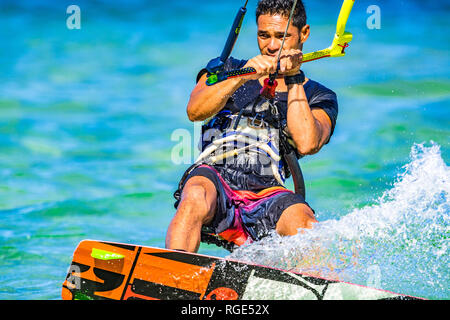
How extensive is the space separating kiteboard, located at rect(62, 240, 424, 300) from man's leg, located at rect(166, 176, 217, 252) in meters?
0.12

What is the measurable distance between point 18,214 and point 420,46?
A: 763 centimetres

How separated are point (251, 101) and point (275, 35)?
0.38m

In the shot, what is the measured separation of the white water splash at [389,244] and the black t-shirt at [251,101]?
0.37 m

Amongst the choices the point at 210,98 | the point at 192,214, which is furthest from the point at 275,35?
the point at 192,214

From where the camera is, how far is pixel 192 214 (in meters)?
3.00

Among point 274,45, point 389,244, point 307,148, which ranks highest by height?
point 274,45

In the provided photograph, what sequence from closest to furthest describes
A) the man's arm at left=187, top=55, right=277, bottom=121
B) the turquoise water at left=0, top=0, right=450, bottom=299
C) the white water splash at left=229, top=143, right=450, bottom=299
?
the white water splash at left=229, top=143, right=450, bottom=299
the man's arm at left=187, top=55, right=277, bottom=121
the turquoise water at left=0, top=0, right=450, bottom=299

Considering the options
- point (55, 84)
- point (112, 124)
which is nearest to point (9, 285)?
point (112, 124)

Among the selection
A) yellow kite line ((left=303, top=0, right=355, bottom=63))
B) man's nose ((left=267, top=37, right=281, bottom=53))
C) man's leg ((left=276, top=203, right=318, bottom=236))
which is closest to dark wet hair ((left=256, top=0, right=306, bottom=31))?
man's nose ((left=267, top=37, right=281, bottom=53))

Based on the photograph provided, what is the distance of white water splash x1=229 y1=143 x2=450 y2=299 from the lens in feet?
10.3

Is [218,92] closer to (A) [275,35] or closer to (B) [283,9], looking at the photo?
(A) [275,35]

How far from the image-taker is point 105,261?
2887 mm

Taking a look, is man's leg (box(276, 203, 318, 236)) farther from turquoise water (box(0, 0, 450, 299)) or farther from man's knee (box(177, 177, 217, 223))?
man's knee (box(177, 177, 217, 223))

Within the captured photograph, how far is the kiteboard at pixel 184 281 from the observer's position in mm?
2736
